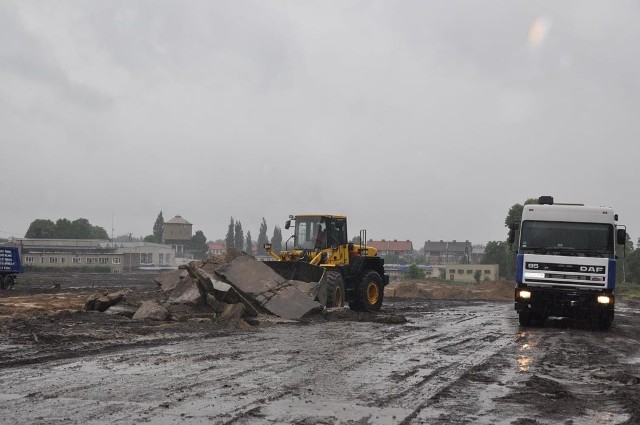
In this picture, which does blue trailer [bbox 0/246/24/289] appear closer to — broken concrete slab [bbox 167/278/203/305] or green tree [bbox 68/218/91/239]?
broken concrete slab [bbox 167/278/203/305]

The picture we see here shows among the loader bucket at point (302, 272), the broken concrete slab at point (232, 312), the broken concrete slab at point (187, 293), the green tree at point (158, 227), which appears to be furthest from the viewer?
the green tree at point (158, 227)

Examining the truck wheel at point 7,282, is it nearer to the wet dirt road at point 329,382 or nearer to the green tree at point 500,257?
the wet dirt road at point 329,382

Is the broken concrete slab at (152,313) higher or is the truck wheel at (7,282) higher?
the broken concrete slab at (152,313)

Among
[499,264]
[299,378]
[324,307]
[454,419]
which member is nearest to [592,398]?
[454,419]

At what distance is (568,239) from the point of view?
18.5 m

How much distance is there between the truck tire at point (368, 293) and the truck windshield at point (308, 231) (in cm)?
224

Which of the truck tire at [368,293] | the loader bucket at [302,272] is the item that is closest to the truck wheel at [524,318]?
the truck tire at [368,293]

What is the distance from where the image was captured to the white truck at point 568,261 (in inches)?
707

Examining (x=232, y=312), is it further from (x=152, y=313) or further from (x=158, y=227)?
(x=158, y=227)

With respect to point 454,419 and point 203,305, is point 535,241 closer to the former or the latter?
point 203,305

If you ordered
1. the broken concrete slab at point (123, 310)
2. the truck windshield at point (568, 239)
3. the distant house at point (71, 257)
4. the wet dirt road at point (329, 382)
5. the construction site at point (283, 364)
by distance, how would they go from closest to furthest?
1. the wet dirt road at point (329, 382)
2. the construction site at point (283, 364)
3. the truck windshield at point (568, 239)
4. the broken concrete slab at point (123, 310)
5. the distant house at point (71, 257)

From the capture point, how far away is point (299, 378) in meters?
10.0

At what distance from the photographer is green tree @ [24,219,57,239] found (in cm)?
13312

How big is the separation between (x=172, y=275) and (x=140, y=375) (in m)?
14.8
